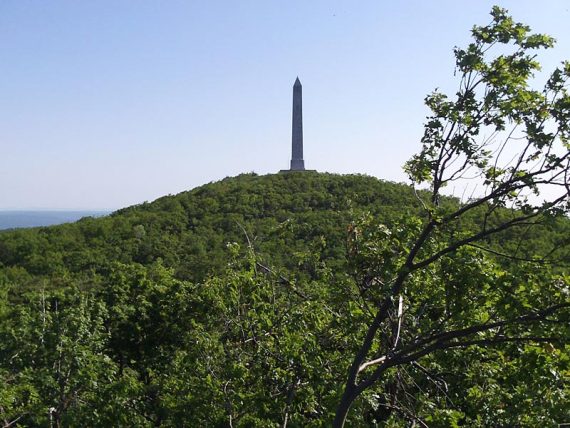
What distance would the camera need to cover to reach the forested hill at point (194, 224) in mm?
38125

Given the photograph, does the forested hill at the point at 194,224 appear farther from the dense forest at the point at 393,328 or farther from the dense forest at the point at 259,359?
the dense forest at the point at 393,328

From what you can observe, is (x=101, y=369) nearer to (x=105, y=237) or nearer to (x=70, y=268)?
(x=70, y=268)

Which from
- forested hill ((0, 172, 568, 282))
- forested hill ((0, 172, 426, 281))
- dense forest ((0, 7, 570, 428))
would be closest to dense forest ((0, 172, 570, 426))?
dense forest ((0, 7, 570, 428))

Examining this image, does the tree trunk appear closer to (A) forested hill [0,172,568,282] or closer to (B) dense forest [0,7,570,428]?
(B) dense forest [0,7,570,428]

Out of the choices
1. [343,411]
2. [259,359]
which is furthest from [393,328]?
[259,359]

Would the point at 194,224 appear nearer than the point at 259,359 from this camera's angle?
No

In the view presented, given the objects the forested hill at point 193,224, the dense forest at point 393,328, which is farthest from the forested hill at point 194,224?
the dense forest at point 393,328

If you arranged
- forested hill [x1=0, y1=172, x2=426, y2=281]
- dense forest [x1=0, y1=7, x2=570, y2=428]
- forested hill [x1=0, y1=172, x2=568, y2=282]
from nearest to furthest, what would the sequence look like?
dense forest [x1=0, y1=7, x2=570, y2=428] → forested hill [x1=0, y1=172, x2=568, y2=282] → forested hill [x1=0, y1=172, x2=426, y2=281]

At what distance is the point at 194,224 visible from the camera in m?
46.3

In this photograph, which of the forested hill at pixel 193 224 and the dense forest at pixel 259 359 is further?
the forested hill at pixel 193 224

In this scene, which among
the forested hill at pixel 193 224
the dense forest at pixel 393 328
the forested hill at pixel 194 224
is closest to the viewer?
the dense forest at pixel 393 328

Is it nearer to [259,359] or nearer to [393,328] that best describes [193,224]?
[259,359]

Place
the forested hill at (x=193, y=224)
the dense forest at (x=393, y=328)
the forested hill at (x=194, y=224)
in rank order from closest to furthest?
1. the dense forest at (x=393, y=328)
2. the forested hill at (x=193, y=224)
3. the forested hill at (x=194, y=224)

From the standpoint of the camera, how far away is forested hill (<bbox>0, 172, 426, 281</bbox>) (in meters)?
38.1
